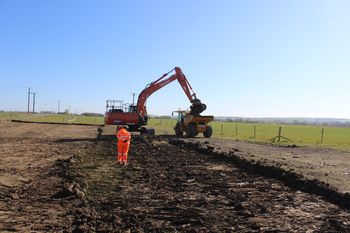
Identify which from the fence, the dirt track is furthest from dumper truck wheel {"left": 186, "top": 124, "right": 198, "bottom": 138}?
the dirt track

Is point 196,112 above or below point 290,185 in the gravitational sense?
above

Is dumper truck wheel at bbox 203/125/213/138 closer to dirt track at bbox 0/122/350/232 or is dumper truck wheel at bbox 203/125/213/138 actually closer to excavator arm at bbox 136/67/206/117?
excavator arm at bbox 136/67/206/117

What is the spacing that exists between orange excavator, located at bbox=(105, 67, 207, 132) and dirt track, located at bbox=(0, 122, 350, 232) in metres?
17.2

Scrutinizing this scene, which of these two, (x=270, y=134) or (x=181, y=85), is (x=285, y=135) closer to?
(x=270, y=134)

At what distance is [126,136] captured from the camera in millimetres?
16484

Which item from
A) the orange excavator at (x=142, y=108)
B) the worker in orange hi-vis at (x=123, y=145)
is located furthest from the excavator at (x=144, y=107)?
the worker in orange hi-vis at (x=123, y=145)

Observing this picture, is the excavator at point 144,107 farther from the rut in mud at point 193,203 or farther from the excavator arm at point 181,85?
the rut in mud at point 193,203

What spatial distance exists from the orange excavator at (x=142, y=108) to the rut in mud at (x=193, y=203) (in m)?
17.5

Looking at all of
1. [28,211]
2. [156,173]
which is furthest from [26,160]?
[28,211]

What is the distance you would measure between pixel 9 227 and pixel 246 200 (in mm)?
4982

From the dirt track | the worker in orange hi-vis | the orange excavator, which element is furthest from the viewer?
the orange excavator

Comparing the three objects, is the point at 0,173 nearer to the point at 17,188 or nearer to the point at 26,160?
the point at 17,188

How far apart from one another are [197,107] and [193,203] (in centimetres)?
2564

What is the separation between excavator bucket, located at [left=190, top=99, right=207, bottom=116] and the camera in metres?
35.1
